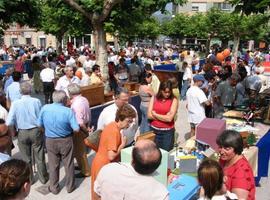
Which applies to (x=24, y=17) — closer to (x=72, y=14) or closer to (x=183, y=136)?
(x=72, y=14)

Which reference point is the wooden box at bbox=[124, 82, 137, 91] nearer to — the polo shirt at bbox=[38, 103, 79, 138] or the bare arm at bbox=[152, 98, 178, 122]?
the bare arm at bbox=[152, 98, 178, 122]

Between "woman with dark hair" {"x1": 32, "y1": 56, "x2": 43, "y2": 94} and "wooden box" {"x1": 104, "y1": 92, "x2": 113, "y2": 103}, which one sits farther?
"woman with dark hair" {"x1": 32, "y1": 56, "x2": 43, "y2": 94}

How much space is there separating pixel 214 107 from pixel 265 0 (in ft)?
9.22

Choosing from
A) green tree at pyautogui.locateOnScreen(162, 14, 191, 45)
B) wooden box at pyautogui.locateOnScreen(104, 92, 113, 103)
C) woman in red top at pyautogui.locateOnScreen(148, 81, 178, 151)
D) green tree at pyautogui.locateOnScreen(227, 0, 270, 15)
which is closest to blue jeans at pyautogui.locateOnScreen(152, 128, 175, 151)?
woman in red top at pyautogui.locateOnScreen(148, 81, 178, 151)

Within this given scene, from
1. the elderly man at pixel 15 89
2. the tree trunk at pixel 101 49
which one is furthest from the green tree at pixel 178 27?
the elderly man at pixel 15 89

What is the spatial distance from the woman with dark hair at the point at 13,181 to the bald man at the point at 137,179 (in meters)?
0.66

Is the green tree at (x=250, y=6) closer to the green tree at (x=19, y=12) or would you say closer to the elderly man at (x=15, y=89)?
the elderly man at (x=15, y=89)

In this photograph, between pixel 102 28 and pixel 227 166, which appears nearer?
pixel 227 166

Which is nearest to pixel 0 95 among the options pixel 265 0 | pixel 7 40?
pixel 265 0

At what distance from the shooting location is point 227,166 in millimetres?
3598

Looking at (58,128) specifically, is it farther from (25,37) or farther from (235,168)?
(25,37)

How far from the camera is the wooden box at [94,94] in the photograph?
401 inches

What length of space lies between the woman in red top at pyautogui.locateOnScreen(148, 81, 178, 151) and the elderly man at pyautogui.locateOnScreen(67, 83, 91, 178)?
1252 mm

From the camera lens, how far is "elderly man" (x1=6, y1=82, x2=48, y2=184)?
588cm
